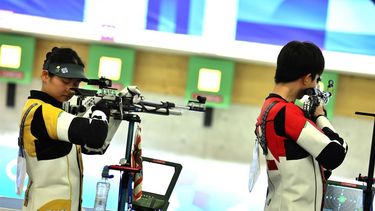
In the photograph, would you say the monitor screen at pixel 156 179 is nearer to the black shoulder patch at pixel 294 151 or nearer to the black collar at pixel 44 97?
the black collar at pixel 44 97

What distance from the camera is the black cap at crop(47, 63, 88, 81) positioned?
146cm

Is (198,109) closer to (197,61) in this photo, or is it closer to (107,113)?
(107,113)

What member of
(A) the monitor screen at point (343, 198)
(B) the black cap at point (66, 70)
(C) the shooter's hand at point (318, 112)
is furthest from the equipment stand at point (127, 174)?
(A) the monitor screen at point (343, 198)

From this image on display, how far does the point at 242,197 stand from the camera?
9.08 ft

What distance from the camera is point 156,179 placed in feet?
7.47

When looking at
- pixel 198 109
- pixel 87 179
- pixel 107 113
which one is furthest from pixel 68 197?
pixel 87 179

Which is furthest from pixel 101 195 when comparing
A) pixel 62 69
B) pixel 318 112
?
pixel 318 112

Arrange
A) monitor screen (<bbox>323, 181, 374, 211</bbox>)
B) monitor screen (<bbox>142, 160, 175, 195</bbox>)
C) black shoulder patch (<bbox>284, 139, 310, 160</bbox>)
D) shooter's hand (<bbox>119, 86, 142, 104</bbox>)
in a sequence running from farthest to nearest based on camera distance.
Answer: monitor screen (<bbox>142, 160, 175, 195</bbox>)
monitor screen (<bbox>323, 181, 374, 211</bbox>)
shooter's hand (<bbox>119, 86, 142, 104</bbox>)
black shoulder patch (<bbox>284, 139, 310, 160</bbox>)

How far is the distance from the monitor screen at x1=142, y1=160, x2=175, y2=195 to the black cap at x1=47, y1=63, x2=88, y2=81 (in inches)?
27.8

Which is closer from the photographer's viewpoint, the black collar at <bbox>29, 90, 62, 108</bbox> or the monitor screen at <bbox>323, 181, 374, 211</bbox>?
the black collar at <bbox>29, 90, 62, 108</bbox>

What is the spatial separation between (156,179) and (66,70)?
0.95m

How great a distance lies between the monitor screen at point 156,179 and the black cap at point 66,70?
2.31 ft

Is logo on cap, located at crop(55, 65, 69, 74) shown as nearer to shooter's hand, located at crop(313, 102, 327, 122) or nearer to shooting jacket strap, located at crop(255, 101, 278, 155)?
shooting jacket strap, located at crop(255, 101, 278, 155)

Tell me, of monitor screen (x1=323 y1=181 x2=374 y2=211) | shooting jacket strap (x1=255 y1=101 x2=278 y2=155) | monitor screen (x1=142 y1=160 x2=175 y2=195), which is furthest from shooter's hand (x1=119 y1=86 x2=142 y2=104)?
monitor screen (x1=323 y1=181 x2=374 y2=211)
